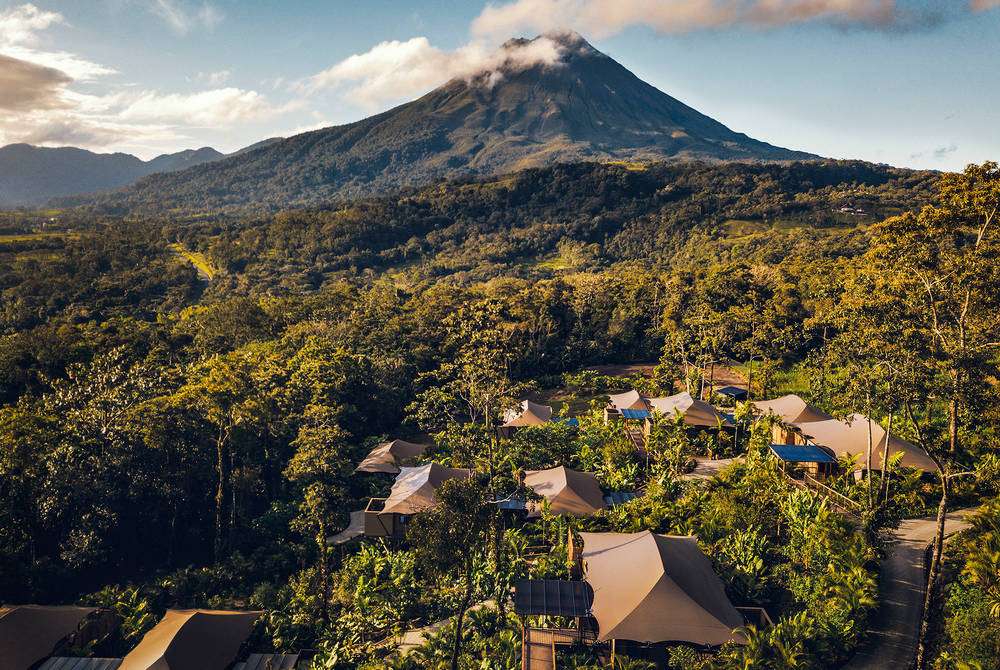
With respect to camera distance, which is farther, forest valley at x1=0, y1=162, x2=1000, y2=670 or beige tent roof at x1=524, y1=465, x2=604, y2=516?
beige tent roof at x1=524, y1=465, x2=604, y2=516

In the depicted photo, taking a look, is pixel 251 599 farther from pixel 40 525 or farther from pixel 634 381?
pixel 634 381

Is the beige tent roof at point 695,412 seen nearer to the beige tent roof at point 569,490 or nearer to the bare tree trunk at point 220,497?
the beige tent roof at point 569,490

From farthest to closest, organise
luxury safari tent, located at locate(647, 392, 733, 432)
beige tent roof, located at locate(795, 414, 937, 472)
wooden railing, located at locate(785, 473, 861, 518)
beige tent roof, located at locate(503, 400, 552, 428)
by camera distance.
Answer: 1. beige tent roof, located at locate(503, 400, 552, 428)
2. luxury safari tent, located at locate(647, 392, 733, 432)
3. beige tent roof, located at locate(795, 414, 937, 472)
4. wooden railing, located at locate(785, 473, 861, 518)

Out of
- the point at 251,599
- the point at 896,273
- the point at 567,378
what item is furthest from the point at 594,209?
the point at 251,599

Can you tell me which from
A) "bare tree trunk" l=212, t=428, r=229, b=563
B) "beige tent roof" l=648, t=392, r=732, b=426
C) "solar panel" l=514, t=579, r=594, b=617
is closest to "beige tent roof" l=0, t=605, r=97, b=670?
"bare tree trunk" l=212, t=428, r=229, b=563

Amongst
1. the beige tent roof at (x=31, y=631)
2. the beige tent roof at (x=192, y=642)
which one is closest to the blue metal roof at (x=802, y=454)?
the beige tent roof at (x=192, y=642)

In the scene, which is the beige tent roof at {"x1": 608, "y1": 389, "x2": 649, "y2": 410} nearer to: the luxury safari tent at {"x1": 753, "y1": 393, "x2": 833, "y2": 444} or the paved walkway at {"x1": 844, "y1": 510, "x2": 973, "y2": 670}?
the luxury safari tent at {"x1": 753, "y1": 393, "x2": 833, "y2": 444}
